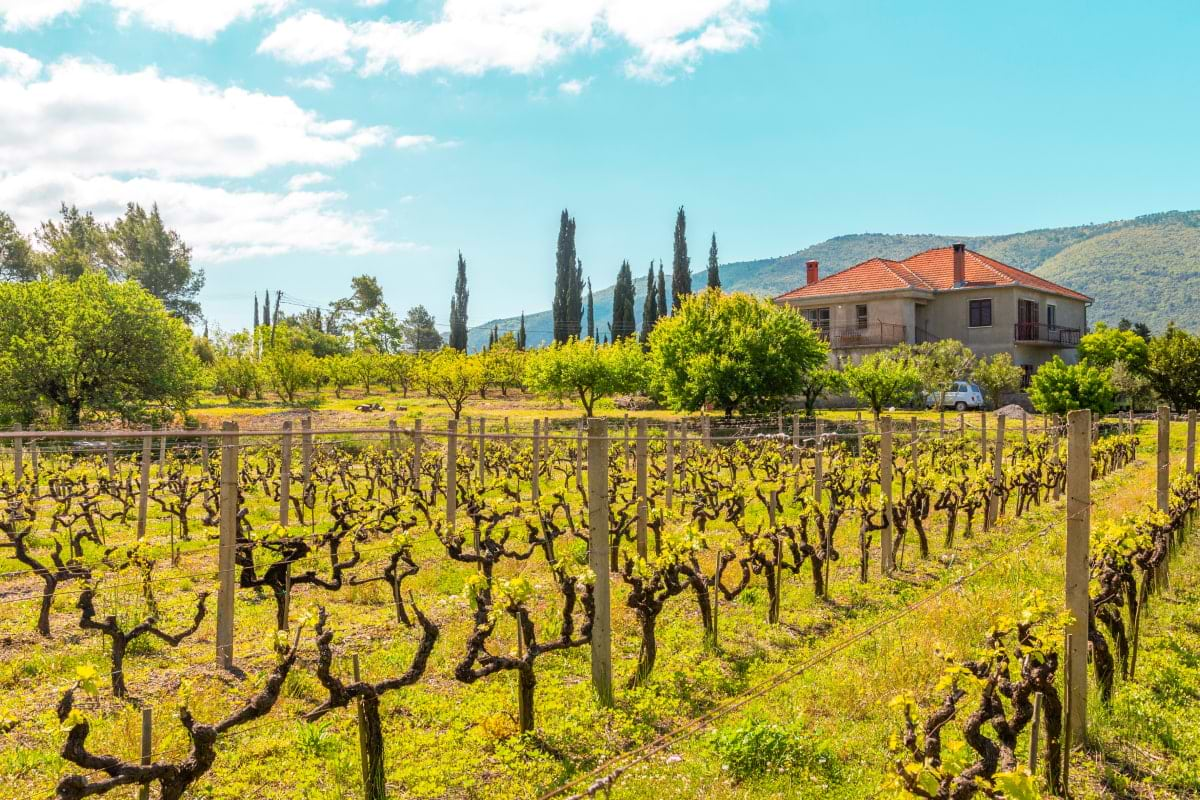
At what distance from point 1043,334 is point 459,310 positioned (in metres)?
56.3

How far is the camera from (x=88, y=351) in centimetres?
2953

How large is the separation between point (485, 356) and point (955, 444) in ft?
95.6

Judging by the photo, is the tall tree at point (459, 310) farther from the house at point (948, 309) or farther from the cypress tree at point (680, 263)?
the house at point (948, 309)

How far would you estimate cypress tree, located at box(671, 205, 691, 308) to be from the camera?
219 feet

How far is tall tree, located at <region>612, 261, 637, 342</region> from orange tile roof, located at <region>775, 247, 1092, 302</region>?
26.0 meters

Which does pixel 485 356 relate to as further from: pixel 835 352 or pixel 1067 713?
pixel 1067 713

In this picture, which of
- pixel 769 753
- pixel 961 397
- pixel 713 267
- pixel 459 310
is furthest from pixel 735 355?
pixel 459 310

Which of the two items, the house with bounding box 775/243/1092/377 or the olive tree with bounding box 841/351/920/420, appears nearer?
the olive tree with bounding box 841/351/920/420

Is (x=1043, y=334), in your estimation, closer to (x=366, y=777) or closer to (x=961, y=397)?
(x=961, y=397)

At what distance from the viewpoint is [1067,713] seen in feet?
15.9

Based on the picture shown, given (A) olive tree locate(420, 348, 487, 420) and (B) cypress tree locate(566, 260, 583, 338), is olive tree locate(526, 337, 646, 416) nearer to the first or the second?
(A) olive tree locate(420, 348, 487, 420)

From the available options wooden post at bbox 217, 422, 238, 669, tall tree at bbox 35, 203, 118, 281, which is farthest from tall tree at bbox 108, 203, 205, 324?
wooden post at bbox 217, 422, 238, 669

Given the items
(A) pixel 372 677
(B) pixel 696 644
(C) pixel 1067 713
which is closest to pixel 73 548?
(A) pixel 372 677

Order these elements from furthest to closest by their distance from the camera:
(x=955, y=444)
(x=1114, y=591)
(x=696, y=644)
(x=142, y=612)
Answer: (x=955, y=444) → (x=142, y=612) → (x=696, y=644) → (x=1114, y=591)
